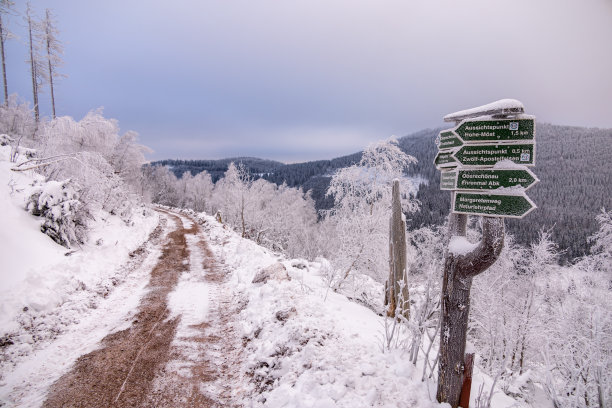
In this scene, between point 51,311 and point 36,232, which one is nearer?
point 51,311

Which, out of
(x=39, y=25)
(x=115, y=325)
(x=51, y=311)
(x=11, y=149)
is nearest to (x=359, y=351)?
(x=115, y=325)

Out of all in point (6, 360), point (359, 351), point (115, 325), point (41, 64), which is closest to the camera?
point (359, 351)

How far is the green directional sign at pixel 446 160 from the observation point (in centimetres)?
297

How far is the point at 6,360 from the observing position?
15.2ft

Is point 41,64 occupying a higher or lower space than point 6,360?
higher

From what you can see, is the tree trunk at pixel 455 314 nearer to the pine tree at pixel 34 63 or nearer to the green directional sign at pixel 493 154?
the green directional sign at pixel 493 154

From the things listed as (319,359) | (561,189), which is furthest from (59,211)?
(561,189)

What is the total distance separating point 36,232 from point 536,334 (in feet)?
67.6

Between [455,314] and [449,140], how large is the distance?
79.6 inches

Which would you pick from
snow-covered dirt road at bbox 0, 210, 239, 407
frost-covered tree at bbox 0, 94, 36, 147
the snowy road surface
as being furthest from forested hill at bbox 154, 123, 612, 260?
snow-covered dirt road at bbox 0, 210, 239, 407

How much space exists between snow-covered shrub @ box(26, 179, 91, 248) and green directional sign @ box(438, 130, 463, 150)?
11.9m

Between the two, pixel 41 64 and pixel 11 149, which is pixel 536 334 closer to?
pixel 11 149

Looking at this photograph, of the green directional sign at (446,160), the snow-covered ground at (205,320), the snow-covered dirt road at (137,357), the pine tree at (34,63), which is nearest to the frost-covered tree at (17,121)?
the pine tree at (34,63)

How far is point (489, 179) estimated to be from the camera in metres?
2.60
